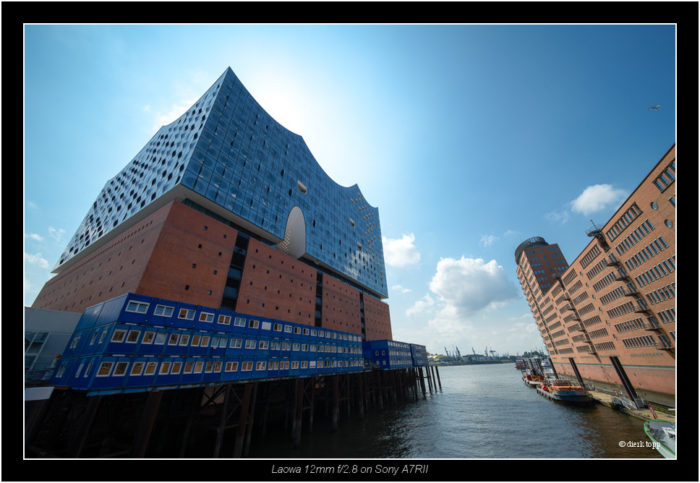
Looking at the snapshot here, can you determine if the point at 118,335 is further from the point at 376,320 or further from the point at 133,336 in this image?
the point at 376,320

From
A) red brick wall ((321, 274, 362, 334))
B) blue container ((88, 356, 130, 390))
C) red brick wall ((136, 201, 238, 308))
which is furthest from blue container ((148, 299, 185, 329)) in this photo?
red brick wall ((321, 274, 362, 334))

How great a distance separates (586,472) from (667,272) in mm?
35989

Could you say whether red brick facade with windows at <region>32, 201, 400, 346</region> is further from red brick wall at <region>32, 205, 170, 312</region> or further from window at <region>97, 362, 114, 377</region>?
window at <region>97, 362, 114, 377</region>

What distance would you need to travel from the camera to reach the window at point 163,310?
18.9 meters

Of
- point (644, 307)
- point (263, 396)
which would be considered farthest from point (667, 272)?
point (263, 396)

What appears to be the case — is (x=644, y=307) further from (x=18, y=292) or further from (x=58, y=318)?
(x=58, y=318)

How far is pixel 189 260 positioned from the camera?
2995 centimetres

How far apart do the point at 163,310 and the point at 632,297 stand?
53629 millimetres

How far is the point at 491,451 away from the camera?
2102cm

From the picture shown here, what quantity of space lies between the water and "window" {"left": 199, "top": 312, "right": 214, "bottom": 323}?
12.6 m

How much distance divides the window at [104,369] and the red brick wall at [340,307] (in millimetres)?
35813

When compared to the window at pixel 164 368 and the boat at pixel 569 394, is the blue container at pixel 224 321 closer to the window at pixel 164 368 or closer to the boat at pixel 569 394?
the window at pixel 164 368

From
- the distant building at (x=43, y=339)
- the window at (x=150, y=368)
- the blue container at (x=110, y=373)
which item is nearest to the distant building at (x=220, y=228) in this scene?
the distant building at (x=43, y=339)

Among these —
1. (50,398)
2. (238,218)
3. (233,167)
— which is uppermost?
(233,167)
